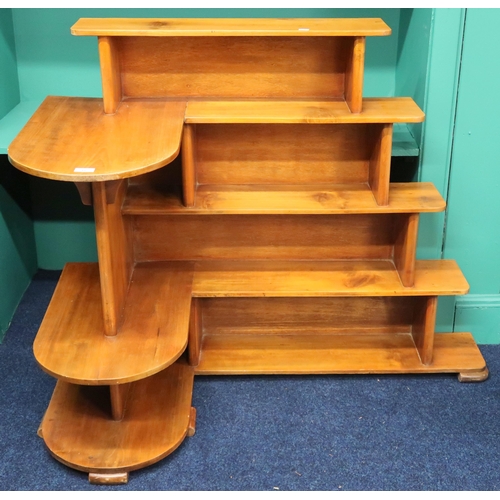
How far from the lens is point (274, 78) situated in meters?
2.58

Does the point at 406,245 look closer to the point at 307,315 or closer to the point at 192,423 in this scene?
the point at 307,315

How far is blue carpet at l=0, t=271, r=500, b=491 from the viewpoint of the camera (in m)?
2.34

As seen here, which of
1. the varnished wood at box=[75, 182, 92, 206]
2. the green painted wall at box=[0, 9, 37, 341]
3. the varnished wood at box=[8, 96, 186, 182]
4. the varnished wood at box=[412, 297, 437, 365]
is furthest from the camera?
the green painted wall at box=[0, 9, 37, 341]

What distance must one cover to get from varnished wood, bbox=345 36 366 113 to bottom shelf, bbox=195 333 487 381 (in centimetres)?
92

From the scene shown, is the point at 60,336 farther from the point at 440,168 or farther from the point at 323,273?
the point at 440,168

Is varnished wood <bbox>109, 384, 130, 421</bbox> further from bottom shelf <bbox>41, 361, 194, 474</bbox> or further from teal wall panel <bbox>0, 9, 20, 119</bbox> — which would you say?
teal wall panel <bbox>0, 9, 20, 119</bbox>

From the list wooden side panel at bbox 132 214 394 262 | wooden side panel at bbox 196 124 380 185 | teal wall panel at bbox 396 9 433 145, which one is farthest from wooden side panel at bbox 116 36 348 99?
wooden side panel at bbox 132 214 394 262

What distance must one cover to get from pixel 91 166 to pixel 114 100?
50 cm

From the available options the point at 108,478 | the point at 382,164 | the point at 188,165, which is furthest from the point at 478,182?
the point at 108,478

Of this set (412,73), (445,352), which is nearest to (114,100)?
(412,73)

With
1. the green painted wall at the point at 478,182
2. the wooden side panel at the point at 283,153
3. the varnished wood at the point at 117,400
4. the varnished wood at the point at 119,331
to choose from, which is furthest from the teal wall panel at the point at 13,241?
the green painted wall at the point at 478,182

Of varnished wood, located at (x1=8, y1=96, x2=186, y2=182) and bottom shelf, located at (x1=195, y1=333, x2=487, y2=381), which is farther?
bottom shelf, located at (x1=195, y1=333, x2=487, y2=381)

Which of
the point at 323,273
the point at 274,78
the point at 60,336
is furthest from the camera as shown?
the point at 323,273

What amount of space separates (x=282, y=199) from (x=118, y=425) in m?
0.93
